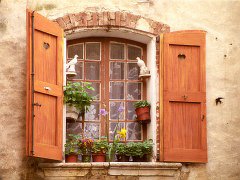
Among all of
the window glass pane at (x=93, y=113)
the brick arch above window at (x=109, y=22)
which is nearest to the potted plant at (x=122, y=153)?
the window glass pane at (x=93, y=113)

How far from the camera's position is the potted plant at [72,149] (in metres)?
10.5

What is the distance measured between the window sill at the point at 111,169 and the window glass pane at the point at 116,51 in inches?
66.0

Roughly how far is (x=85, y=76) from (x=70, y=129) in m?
0.79

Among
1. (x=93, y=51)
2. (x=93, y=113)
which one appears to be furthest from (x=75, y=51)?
(x=93, y=113)

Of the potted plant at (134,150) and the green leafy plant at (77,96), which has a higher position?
the green leafy plant at (77,96)

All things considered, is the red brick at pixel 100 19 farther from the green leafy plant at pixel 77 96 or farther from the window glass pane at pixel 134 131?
the window glass pane at pixel 134 131

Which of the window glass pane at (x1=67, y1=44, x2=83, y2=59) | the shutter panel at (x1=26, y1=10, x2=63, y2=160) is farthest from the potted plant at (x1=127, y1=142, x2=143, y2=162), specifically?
the window glass pane at (x1=67, y1=44, x2=83, y2=59)

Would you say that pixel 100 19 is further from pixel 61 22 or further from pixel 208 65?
pixel 208 65

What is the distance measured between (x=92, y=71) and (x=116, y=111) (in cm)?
66

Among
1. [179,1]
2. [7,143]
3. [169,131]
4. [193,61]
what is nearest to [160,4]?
[179,1]

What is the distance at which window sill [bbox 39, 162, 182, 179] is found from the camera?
10328mm

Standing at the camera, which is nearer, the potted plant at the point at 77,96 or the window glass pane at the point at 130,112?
the potted plant at the point at 77,96

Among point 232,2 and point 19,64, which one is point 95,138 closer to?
point 19,64

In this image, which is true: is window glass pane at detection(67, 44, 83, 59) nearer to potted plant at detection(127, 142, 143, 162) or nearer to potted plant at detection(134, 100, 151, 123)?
potted plant at detection(134, 100, 151, 123)
